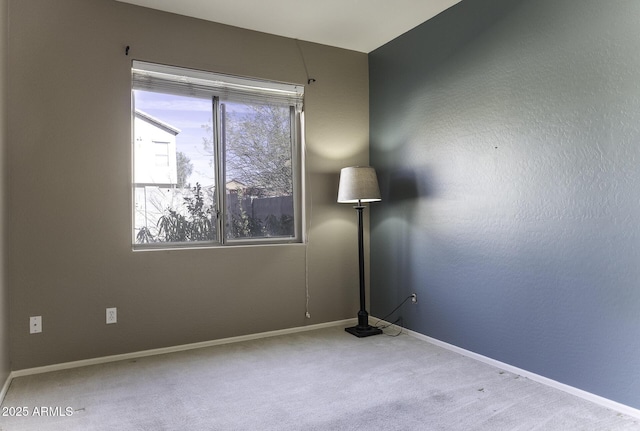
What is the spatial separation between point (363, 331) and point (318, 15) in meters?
2.62

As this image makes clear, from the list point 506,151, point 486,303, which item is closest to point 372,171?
point 506,151

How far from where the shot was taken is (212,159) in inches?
139

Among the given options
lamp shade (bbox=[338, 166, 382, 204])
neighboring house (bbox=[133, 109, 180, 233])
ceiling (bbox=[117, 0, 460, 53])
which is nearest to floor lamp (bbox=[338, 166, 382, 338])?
lamp shade (bbox=[338, 166, 382, 204])

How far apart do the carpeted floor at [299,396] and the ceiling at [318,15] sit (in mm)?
2614

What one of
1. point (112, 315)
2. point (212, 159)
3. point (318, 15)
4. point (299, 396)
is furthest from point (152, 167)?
point (299, 396)

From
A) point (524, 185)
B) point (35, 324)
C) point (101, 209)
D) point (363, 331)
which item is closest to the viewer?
point (524, 185)

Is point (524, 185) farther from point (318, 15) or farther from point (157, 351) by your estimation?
point (157, 351)

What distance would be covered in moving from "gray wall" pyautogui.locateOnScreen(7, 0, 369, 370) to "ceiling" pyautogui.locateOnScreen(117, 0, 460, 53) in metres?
0.11

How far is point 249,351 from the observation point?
10.6 feet

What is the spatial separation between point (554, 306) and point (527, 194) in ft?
2.29

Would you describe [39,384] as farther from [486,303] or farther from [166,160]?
[486,303]

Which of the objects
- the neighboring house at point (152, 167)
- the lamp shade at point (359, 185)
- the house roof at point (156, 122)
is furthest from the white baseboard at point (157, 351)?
the house roof at point (156, 122)

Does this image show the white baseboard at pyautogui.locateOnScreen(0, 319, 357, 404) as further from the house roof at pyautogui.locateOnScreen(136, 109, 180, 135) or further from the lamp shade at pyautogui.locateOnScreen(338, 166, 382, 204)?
Result: the house roof at pyautogui.locateOnScreen(136, 109, 180, 135)

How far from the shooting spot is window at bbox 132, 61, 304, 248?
3.27 m
